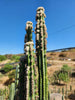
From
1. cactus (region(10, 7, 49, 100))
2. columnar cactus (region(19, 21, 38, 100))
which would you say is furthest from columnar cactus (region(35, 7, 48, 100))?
columnar cactus (region(19, 21, 38, 100))

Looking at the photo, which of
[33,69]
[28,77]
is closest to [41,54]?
[33,69]

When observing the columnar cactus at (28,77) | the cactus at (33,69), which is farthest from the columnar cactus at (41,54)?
the columnar cactus at (28,77)

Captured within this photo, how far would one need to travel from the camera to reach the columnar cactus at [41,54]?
338cm

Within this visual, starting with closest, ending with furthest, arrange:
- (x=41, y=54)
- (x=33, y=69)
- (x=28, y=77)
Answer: (x=28, y=77)
(x=33, y=69)
(x=41, y=54)

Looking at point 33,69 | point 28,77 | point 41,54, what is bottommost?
point 28,77

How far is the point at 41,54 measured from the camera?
3480 mm

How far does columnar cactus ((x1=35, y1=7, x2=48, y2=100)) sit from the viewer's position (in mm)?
3375

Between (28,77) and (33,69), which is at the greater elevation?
(33,69)

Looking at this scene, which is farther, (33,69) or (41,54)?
(41,54)

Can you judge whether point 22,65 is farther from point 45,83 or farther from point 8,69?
point 8,69

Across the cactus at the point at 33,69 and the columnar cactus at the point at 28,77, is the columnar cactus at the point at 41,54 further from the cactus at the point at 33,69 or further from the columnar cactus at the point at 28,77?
the columnar cactus at the point at 28,77

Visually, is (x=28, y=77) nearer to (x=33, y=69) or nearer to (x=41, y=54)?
(x=33, y=69)

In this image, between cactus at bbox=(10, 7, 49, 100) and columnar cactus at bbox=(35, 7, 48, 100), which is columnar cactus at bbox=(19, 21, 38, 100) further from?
columnar cactus at bbox=(35, 7, 48, 100)

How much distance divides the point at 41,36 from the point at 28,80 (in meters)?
1.43
